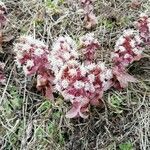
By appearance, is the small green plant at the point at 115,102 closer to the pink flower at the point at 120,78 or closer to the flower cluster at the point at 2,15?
the pink flower at the point at 120,78

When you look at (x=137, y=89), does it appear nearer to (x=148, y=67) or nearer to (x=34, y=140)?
(x=148, y=67)

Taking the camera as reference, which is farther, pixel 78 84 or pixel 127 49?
pixel 127 49

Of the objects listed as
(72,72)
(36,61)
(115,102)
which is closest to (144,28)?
(115,102)

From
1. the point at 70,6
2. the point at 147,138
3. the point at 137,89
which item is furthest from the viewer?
the point at 70,6

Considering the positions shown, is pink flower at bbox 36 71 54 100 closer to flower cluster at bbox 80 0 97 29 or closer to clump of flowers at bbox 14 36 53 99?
clump of flowers at bbox 14 36 53 99

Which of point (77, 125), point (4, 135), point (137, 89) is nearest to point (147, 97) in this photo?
point (137, 89)

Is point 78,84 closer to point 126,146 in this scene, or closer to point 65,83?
point 65,83
